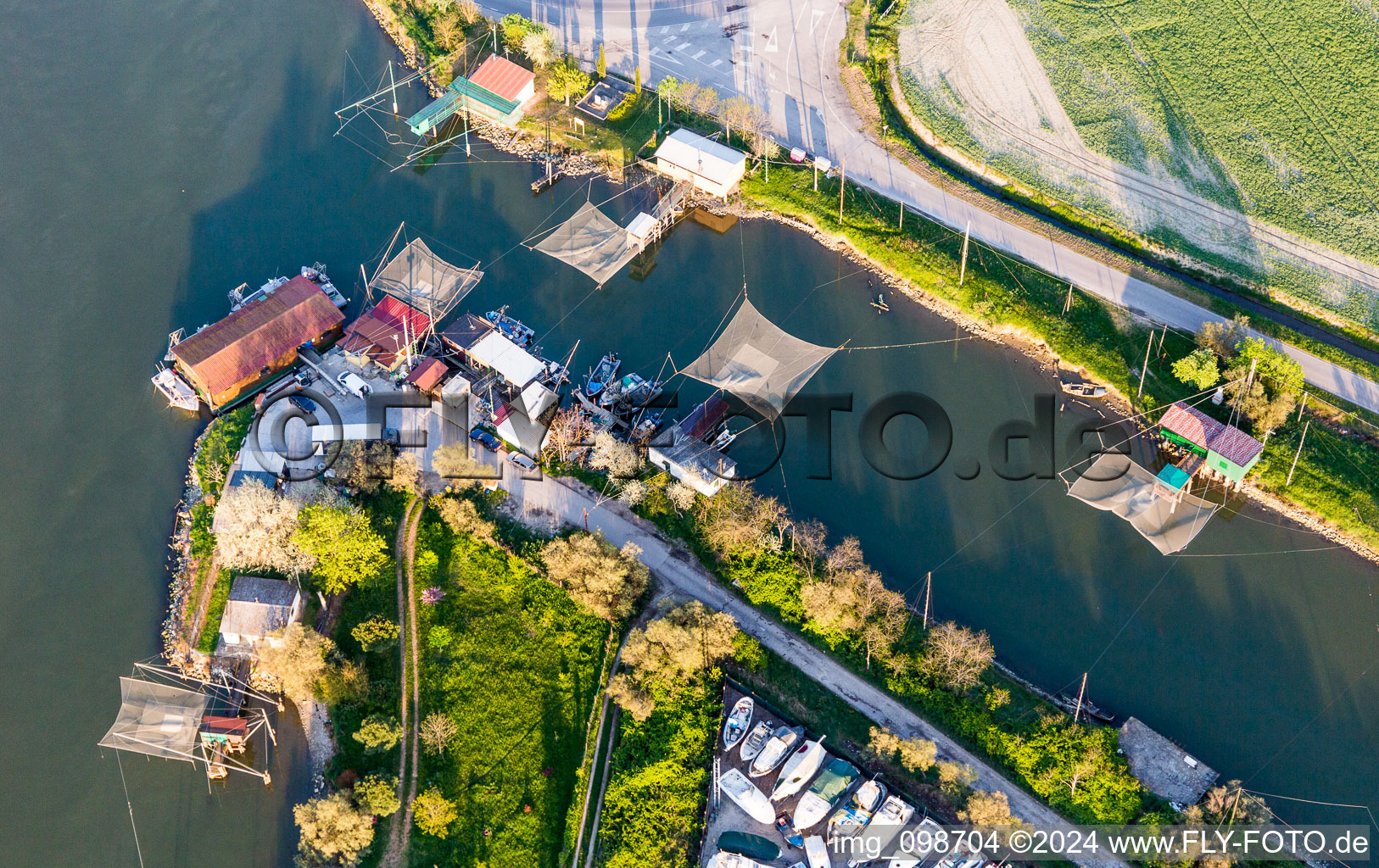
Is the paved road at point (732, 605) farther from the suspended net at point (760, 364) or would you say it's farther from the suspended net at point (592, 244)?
the suspended net at point (592, 244)

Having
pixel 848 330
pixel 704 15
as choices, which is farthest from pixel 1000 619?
pixel 704 15

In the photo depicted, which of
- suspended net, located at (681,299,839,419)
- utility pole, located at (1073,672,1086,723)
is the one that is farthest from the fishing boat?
suspended net, located at (681,299,839,419)

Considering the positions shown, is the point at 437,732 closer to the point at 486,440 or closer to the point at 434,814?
the point at 434,814

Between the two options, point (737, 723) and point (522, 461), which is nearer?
point (737, 723)

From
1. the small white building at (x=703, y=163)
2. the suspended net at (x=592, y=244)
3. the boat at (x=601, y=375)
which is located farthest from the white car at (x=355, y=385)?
the small white building at (x=703, y=163)

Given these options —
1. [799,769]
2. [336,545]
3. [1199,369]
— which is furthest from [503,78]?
[799,769]

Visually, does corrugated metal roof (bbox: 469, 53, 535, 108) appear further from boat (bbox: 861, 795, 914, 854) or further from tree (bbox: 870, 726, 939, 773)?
boat (bbox: 861, 795, 914, 854)

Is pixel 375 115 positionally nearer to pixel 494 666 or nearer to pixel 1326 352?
pixel 494 666
